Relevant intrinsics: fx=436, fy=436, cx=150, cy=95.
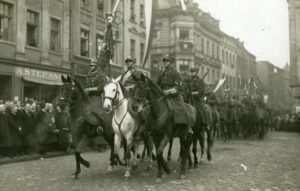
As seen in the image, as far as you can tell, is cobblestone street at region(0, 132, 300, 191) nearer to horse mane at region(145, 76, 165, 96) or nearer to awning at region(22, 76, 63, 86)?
horse mane at region(145, 76, 165, 96)

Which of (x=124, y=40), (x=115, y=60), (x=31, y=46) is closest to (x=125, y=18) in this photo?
(x=124, y=40)

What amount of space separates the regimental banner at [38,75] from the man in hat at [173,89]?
12632 mm

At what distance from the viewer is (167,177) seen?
10.7 metres

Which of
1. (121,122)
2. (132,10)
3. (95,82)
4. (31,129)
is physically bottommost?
(31,129)

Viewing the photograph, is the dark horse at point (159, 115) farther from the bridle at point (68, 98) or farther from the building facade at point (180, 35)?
the building facade at point (180, 35)

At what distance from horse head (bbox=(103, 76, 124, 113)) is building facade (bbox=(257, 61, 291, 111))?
243 ft

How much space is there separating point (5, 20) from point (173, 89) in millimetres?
14001

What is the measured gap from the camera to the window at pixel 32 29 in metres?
23.7

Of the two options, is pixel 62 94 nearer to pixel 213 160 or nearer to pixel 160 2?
pixel 213 160

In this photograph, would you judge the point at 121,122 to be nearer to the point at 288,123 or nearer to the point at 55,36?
the point at 55,36

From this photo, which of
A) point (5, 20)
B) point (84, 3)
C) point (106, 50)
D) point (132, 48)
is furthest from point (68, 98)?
point (132, 48)

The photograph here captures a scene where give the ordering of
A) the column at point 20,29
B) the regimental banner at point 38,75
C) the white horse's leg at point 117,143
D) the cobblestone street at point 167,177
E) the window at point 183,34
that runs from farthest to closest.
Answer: the window at point 183,34 → the column at point 20,29 → the regimental banner at point 38,75 → the white horse's leg at point 117,143 → the cobblestone street at point 167,177

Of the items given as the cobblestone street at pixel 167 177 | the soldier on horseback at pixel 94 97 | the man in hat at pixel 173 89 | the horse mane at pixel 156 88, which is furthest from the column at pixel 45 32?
the horse mane at pixel 156 88

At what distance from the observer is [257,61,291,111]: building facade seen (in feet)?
281
